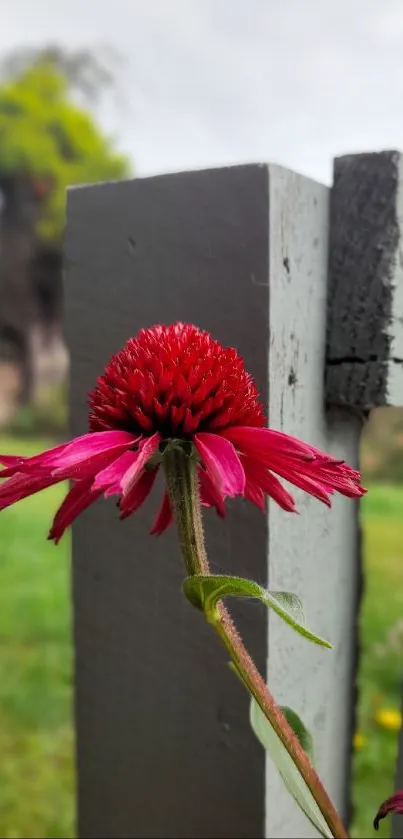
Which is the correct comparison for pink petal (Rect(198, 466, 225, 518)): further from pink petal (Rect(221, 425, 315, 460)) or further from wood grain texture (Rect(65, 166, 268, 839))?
wood grain texture (Rect(65, 166, 268, 839))

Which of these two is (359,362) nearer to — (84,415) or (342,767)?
(84,415)

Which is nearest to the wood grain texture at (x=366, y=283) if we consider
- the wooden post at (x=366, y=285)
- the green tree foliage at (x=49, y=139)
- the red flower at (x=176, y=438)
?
the wooden post at (x=366, y=285)

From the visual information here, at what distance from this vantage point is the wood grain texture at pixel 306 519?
504mm

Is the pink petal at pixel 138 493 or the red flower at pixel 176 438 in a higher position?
the red flower at pixel 176 438

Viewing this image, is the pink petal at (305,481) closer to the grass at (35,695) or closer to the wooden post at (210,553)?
the wooden post at (210,553)

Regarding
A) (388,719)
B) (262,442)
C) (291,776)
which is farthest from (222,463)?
(388,719)

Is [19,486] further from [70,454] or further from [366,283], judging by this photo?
[366,283]

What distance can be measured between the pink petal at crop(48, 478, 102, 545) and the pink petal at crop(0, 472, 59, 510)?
0.10ft

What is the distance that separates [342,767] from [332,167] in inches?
21.0

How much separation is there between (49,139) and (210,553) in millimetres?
7109

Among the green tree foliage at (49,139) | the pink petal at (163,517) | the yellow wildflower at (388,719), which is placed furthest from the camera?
the green tree foliage at (49,139)

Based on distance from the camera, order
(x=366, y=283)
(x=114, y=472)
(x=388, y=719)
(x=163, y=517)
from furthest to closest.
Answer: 1. (x=388, y=719)
2. (x=366, y=283)
3. (x=163, y=517)
4. (x=114, y=472)

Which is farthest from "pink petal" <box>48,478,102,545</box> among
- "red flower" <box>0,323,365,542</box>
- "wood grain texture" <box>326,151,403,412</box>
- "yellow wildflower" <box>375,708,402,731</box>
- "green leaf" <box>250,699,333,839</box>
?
"yellow wildflower" <box>375,708,402,731</box>

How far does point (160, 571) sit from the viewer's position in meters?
0.59
